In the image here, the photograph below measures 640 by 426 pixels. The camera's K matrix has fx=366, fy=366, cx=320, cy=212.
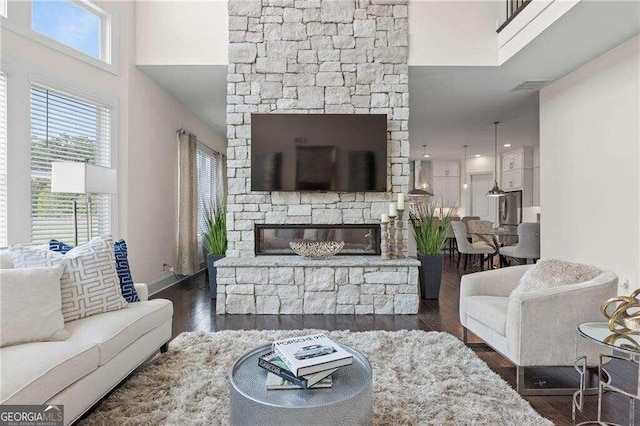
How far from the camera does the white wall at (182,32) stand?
4.01 m

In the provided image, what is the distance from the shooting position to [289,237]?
408cm

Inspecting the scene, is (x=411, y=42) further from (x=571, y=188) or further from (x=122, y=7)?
(x=122, y=7)

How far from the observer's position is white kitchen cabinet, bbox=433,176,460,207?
10.4 meters

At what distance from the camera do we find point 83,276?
2.05 metres

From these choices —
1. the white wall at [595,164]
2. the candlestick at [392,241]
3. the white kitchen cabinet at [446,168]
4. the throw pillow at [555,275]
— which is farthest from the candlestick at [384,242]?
the white kitchen cabinet at [446,168]

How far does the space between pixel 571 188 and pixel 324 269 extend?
312cm

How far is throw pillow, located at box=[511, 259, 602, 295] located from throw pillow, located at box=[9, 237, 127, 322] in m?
2.46

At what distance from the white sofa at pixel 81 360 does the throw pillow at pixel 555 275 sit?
7.45 ft

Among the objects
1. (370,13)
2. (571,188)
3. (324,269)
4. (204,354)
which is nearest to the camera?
(204,354)

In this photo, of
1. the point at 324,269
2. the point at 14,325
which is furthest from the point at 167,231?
the point at 14,325

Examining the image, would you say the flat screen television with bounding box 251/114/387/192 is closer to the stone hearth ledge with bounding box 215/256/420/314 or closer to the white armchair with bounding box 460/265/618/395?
the stone hearth ledge with bounding box 215/256/420/314

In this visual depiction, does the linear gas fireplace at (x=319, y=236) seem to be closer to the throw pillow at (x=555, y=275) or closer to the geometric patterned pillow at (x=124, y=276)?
the geometric patterned pillow at (x=124, y=276)

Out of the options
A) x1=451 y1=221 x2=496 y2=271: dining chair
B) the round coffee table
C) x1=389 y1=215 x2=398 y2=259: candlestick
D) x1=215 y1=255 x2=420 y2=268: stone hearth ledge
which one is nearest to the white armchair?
the round coffee table

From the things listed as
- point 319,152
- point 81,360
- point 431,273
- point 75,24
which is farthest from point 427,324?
point 75,24
